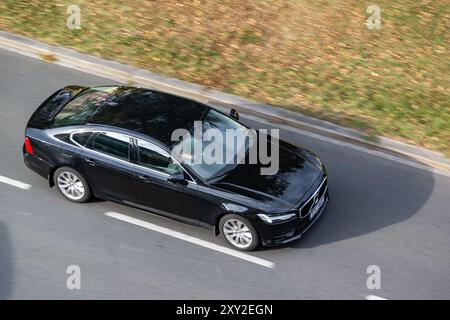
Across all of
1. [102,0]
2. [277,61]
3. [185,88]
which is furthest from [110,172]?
[102,0]

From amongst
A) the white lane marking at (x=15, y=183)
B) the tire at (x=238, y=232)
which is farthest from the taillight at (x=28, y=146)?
the tire at (x=238, y=232)

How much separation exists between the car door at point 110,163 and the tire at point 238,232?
57.8 inches

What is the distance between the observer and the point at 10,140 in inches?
498

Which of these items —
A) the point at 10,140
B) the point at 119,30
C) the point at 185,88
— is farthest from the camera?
the point at 119,30

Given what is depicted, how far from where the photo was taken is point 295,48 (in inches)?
602

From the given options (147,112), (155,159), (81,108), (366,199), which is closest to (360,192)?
(366,199)

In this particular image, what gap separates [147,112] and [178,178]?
1.26 metres

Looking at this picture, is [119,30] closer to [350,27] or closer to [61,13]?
[61,13]

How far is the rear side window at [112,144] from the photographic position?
1080 cm

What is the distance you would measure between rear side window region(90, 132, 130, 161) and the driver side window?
23 centimetres

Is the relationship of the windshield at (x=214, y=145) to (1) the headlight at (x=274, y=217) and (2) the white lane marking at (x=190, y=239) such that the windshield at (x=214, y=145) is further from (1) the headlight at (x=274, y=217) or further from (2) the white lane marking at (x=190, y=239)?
(2) the white lane marking at (x=190, y=239)

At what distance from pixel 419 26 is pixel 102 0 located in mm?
6960

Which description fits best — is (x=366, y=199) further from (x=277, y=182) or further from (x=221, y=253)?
(x=221, y=253)
